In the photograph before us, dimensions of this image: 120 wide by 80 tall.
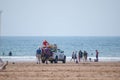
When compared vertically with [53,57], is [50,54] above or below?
above

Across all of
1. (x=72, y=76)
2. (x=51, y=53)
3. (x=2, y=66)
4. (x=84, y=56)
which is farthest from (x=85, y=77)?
(x=84, y=56)

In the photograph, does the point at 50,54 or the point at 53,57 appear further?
the point at 53,57

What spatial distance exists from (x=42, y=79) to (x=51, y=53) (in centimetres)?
2118

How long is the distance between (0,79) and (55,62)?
2224cm

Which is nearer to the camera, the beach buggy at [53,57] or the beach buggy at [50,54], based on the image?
the beach buggy at [50,54]

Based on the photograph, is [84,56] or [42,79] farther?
[84,56]

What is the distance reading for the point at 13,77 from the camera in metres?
33.0

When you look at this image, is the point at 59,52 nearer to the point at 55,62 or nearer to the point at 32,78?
the point at 55,62

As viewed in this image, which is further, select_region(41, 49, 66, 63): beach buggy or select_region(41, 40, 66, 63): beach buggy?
select_region(41, 49, 66, 63): beach buggy

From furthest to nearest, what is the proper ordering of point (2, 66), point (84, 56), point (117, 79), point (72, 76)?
point (84, 56)
point (2, 66)
point (72, 76)
point (117, 79)

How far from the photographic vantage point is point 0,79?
31656mm

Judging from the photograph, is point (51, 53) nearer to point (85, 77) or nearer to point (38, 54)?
point (38, 54)

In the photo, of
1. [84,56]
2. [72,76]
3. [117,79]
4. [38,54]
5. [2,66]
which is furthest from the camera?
[84,56]

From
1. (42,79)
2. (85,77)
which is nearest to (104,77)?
(85,77)
